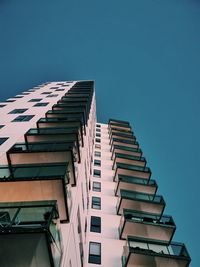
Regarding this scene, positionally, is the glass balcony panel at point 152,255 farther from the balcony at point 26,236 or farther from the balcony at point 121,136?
the balcony at point 121,136

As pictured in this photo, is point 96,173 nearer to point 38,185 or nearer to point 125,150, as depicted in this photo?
point 125,150

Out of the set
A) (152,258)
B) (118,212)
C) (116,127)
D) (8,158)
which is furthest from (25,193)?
(116,127)

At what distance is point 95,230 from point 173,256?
17.8 feet

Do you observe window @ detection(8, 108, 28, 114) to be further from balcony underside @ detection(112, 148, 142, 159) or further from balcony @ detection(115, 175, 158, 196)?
balcony underside @ detection(112, 148, 142, 159)

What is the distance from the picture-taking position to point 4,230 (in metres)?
5.87

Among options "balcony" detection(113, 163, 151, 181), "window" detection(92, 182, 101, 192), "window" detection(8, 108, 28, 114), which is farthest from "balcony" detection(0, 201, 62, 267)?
"window" detection(8, 108, 28, 114)

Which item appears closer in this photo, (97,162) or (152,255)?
(152,255)

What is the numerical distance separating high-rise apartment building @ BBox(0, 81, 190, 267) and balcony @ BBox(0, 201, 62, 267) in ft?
0.08

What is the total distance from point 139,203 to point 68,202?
9.40 m

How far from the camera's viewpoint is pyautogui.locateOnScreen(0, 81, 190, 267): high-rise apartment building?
22.2 ft

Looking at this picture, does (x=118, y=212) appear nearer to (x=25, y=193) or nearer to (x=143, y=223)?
(x=143, y=223)

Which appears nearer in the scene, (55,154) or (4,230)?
(4,230)

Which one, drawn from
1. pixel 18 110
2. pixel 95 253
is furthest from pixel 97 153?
pixel 95 253

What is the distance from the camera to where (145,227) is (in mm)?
15945
